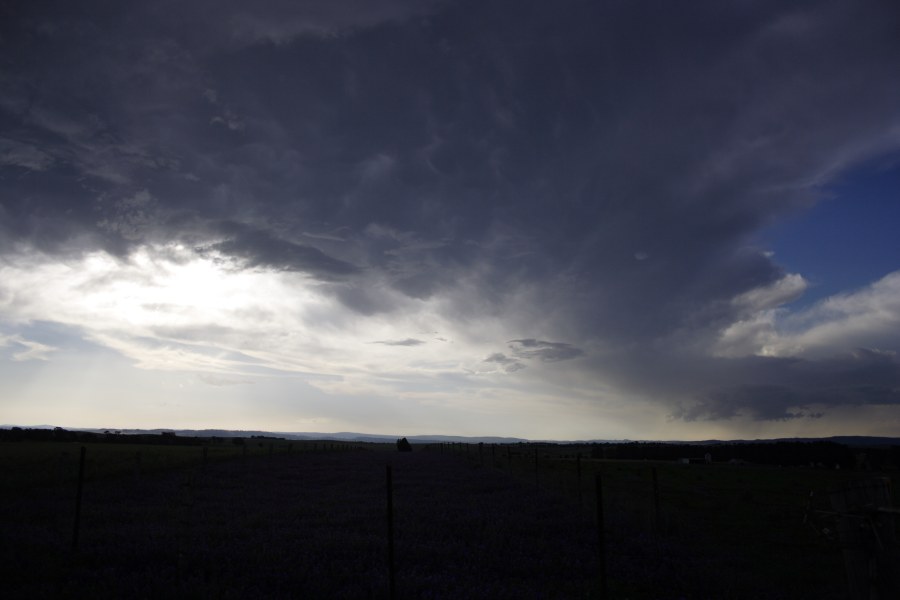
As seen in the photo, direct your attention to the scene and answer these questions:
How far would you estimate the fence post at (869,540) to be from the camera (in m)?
3.81

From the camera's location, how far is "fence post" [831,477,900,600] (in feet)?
12.5

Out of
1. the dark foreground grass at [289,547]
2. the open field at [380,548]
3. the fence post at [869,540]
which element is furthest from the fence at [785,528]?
the dark foreground grass at [289,547]

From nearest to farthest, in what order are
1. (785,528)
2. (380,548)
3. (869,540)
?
(869,540) < (380,548) < (785,528)

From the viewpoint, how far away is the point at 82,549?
11297 millimetres

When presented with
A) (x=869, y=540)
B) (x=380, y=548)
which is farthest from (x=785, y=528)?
(x=869, y=540)

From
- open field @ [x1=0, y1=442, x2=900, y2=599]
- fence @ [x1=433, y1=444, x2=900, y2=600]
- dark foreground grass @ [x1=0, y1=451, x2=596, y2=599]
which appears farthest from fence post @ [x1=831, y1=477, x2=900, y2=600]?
dark foreground grass @ [x1=0, y1=451, x2=596, y2=599]

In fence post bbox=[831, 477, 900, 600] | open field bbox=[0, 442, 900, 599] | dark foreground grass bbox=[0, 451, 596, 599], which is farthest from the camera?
open field bbox=[0, 442, 900, 599]

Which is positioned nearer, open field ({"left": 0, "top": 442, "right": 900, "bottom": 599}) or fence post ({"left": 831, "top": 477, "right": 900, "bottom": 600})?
fence post ({"left": 831, "top": 477, "right": 900, "bottom": 600})

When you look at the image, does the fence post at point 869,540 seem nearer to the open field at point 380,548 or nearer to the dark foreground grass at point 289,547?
the open field at point 380,548

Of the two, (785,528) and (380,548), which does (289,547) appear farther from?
(785,528)

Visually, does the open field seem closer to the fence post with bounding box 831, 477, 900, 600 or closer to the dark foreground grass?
the dark foreground grass

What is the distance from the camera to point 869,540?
12.8 feet

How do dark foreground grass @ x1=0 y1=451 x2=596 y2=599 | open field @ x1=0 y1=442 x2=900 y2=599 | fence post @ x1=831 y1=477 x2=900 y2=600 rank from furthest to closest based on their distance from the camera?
open field @ x1=0 y1=442 x2=900 y2=599 → dark foreground grass @ x1=0 y1=451 x2=596 y2=599 → fence post @ x1=831 y1=477 x2=900 y2=600

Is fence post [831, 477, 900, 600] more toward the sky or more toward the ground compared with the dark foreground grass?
more toward the sky
